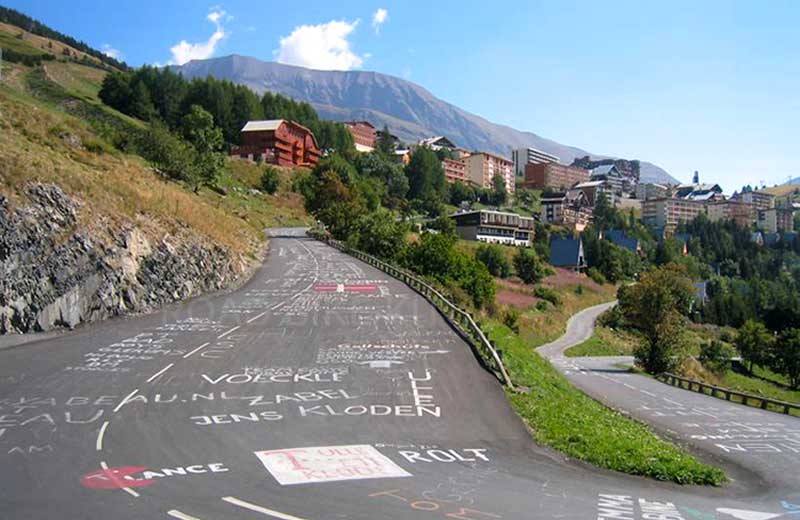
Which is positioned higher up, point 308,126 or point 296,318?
point 308,126

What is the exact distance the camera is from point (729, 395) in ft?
113

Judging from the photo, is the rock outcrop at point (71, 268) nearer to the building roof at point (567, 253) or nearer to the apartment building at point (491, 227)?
the building roof at point (567, 253)

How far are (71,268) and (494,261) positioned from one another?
71.9 metres

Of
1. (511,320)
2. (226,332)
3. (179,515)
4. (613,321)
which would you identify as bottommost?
(613,321)

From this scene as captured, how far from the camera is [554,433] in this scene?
51.5 ft

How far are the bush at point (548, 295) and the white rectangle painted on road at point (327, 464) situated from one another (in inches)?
2977

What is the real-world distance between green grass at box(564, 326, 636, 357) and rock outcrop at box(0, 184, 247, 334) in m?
39.6

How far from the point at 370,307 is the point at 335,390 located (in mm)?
17169

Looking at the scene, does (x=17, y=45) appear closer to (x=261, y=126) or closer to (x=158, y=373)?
(x=261, y=126)

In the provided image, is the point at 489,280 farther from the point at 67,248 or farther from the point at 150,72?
the point at 150,72

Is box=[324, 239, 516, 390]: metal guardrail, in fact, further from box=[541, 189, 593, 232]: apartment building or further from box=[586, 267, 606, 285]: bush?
box=[541, 189, 593, 232]: apartment building

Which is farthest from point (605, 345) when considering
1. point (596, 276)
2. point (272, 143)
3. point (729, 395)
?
point (272, 143)

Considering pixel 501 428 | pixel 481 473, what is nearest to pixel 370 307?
pixel 501 428

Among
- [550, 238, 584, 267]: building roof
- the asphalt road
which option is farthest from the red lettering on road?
[550, 238, 584, 267]: building roof
